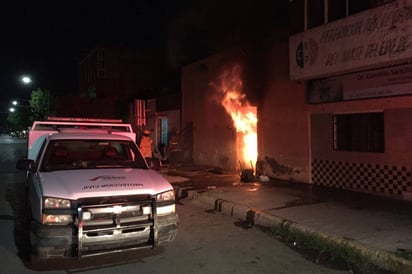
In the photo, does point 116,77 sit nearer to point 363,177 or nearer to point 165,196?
point 363,177

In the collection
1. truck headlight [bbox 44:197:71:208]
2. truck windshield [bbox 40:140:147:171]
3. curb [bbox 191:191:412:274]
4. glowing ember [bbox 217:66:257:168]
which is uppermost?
glowing ember [bbox 217:66:257:168]

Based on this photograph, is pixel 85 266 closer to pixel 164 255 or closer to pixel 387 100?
pixel 164 255

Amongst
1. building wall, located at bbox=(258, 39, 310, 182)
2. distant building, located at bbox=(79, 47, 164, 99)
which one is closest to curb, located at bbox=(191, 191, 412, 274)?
building wall, located at bbox=(258, 39, 310, 182)

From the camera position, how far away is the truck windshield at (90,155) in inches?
243

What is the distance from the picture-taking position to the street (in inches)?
205

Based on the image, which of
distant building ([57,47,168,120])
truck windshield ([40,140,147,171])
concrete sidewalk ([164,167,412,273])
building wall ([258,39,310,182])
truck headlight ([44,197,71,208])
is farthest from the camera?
distant building ([57,47,168,120])

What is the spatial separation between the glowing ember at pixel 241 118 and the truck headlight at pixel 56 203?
944 cm

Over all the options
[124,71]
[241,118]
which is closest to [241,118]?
[241,118]

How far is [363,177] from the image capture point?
384 inches

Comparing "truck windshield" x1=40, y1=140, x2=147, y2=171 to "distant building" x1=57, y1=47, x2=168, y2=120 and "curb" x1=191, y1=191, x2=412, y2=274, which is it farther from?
"distant building" x1=57, y1=47, x2=168, y2=120

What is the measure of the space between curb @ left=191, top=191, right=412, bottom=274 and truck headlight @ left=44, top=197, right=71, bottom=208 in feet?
12.3

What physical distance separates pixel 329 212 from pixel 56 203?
5095 mm

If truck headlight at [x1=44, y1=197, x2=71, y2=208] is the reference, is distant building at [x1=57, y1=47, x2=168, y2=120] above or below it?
above

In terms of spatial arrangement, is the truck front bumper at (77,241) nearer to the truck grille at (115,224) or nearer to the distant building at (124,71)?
the truck grille at (115,224)
